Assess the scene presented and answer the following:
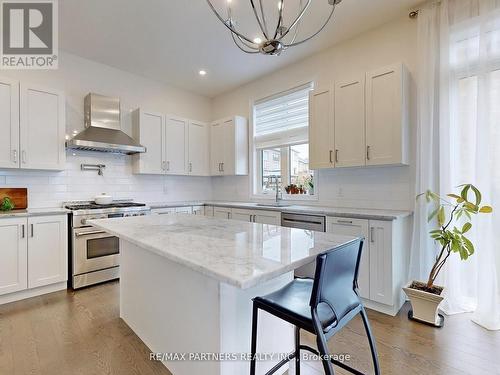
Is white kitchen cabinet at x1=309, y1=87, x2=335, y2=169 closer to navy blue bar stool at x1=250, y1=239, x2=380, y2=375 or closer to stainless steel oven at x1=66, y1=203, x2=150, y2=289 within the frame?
navy blue bar stool at x1=250, y1=239, x2=380, y2=375

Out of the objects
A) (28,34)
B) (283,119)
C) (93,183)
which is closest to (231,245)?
(283,119)

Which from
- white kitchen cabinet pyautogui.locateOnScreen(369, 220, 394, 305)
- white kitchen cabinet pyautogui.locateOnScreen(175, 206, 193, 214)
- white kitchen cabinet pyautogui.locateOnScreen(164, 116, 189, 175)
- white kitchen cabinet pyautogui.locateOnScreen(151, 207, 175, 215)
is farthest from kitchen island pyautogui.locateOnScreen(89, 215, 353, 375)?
white kitchen cabinet pyautogui.locateOnScreen(164, 116, 189, 175)

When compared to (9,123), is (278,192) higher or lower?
lower

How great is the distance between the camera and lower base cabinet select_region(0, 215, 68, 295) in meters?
2.68

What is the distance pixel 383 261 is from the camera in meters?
2.44

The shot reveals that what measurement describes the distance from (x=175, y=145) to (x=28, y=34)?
2.18m

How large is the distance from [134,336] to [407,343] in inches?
84.5

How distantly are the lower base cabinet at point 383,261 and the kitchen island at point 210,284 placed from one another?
111 centimetres

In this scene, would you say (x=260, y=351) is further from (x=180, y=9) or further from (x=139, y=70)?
(x=139, y=70)

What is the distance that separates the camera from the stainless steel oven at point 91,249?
3074 millimetres

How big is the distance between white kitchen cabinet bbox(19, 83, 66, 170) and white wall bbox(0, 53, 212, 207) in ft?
1.11

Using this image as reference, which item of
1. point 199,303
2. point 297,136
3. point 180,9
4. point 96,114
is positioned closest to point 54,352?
point 199,303

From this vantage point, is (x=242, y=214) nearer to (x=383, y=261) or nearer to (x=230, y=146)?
(x=230, y=146)

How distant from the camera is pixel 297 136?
3.88 m
